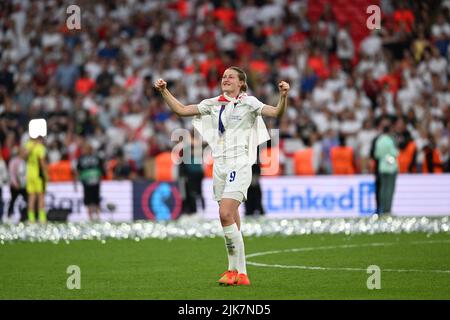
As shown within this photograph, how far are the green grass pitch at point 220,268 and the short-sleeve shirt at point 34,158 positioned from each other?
440 centimetres

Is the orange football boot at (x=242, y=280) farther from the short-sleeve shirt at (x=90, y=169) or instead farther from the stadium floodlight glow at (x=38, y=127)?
the stadium floodlight glow at (x=38, y=127)

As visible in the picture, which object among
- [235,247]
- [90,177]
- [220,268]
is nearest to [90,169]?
[90,177]

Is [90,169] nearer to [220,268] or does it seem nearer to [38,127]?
[38,127]

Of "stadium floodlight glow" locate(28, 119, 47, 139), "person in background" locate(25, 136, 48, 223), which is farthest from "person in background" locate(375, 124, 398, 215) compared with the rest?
"stadium floodlight glow" locate(28, 119, 47, 139)

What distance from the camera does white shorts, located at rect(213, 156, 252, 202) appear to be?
1318 cm

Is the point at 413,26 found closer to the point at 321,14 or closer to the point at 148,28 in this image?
the point at 321,14

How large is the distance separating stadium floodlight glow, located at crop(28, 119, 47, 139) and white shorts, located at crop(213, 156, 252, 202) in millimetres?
15767

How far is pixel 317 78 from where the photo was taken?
31688 millimetres

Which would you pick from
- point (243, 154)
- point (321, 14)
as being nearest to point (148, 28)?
point (321, 14)

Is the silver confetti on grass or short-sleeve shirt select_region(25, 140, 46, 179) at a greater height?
short-sleeve shirt select_region(25, 140, 46, 179)

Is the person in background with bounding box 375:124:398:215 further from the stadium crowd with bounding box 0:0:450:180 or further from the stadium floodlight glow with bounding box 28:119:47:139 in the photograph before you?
the stadium floodlight glow with bounding box 28:119:47:139

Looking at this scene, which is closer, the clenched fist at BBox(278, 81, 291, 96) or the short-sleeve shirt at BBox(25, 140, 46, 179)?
the clenched fist at BBox(278, 81, 291, 96)

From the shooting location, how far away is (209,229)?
76.3 feet

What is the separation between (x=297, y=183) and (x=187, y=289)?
47.7 ft
